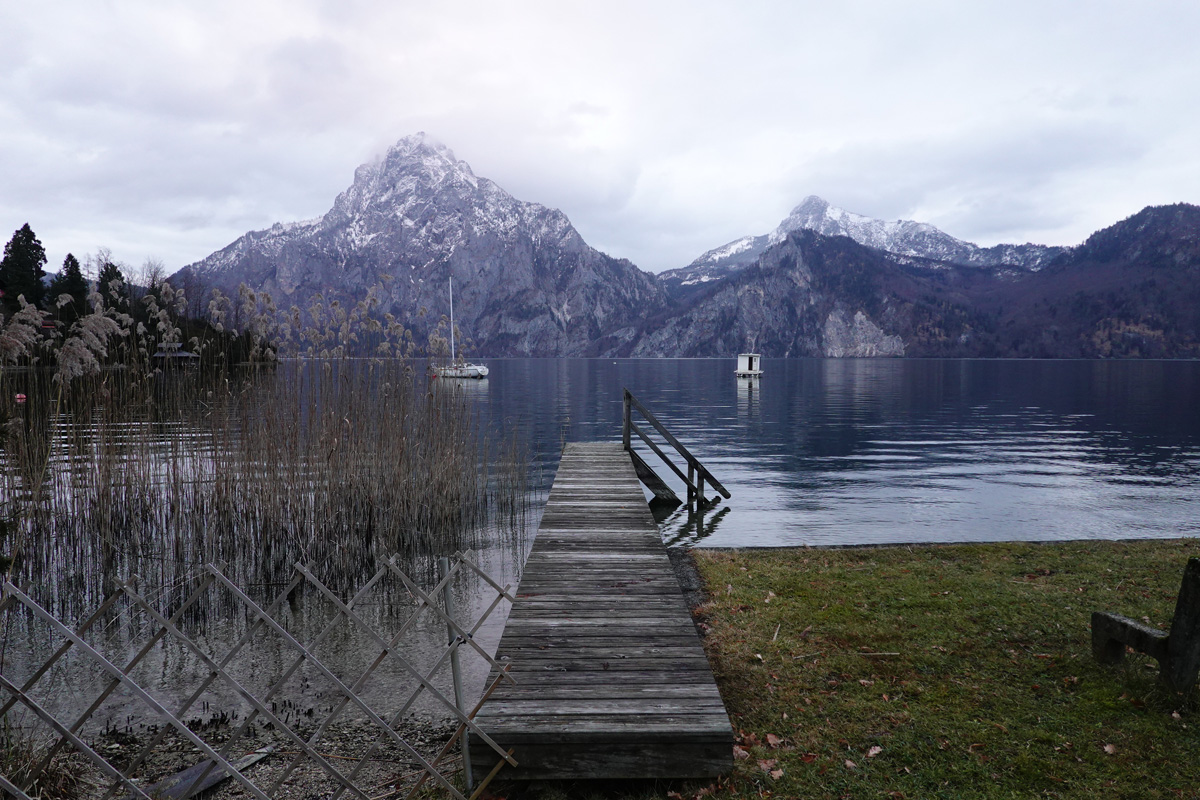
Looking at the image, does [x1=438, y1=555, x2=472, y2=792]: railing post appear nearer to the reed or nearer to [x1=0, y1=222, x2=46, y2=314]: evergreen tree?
the reed

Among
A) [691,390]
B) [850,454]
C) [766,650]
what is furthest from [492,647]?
[691,390]

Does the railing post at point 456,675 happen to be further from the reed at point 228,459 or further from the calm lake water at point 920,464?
the calm lake water at point 920,464

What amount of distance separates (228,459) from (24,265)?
68.8 metres

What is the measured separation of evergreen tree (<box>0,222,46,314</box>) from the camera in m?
54.3

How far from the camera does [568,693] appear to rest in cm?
496

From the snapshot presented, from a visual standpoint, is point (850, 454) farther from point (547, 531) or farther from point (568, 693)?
point (568, 693)

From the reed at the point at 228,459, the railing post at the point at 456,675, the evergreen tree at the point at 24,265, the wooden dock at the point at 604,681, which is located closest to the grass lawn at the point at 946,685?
the wooden dock at the point at 604,681

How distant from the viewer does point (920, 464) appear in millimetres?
26344

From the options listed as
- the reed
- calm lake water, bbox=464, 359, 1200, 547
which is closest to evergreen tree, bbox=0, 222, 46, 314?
calm lake water, bbox=464, 359, 1200, 547

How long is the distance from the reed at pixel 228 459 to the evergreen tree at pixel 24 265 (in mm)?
54848

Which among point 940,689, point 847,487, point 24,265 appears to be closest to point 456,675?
point 940,689

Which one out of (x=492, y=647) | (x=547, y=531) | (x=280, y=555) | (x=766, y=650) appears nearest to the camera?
(x=766, y=650)

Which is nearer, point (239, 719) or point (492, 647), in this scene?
point (239, 719)

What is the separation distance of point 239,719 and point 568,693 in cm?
394
